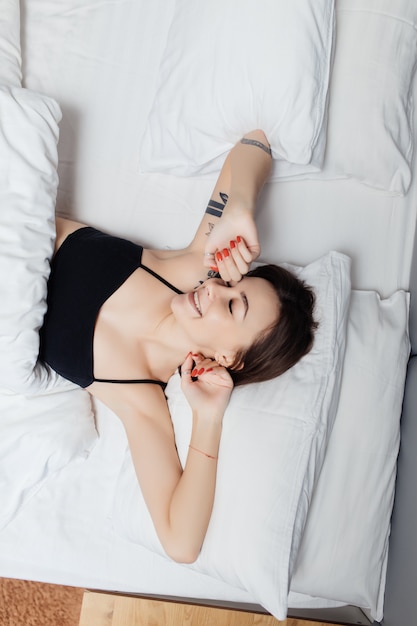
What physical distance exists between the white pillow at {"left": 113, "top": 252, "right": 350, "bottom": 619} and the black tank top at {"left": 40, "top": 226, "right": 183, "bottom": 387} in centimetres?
30

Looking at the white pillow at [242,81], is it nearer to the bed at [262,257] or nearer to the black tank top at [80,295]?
the bed at [262,257]

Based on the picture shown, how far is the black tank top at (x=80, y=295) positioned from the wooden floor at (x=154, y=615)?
54 cm

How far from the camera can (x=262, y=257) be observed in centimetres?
165

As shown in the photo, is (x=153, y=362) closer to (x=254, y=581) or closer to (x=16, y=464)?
(x=16, y=464)

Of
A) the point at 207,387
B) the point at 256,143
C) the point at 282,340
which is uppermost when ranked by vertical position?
the point at 256,143

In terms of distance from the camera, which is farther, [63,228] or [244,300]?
[63,228]

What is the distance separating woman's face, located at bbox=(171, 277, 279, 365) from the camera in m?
1.35

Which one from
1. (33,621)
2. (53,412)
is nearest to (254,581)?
(53,412)

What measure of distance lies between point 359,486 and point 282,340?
39 cm

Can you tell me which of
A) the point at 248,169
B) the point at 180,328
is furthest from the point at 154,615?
the point at 248,169

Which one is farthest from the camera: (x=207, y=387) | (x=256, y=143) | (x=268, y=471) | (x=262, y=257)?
(x=262, y=257)

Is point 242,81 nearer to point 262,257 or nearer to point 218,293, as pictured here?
point 262,257

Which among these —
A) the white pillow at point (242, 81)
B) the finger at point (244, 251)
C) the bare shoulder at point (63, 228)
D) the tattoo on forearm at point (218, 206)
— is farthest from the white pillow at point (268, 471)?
the bare shoulder at point (63, 228)

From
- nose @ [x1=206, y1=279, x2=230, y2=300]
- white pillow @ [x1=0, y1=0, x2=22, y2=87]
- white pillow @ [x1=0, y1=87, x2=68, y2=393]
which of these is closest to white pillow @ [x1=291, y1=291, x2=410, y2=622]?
nose @ [x1=206, y1=279, x2=230, y2=300]
